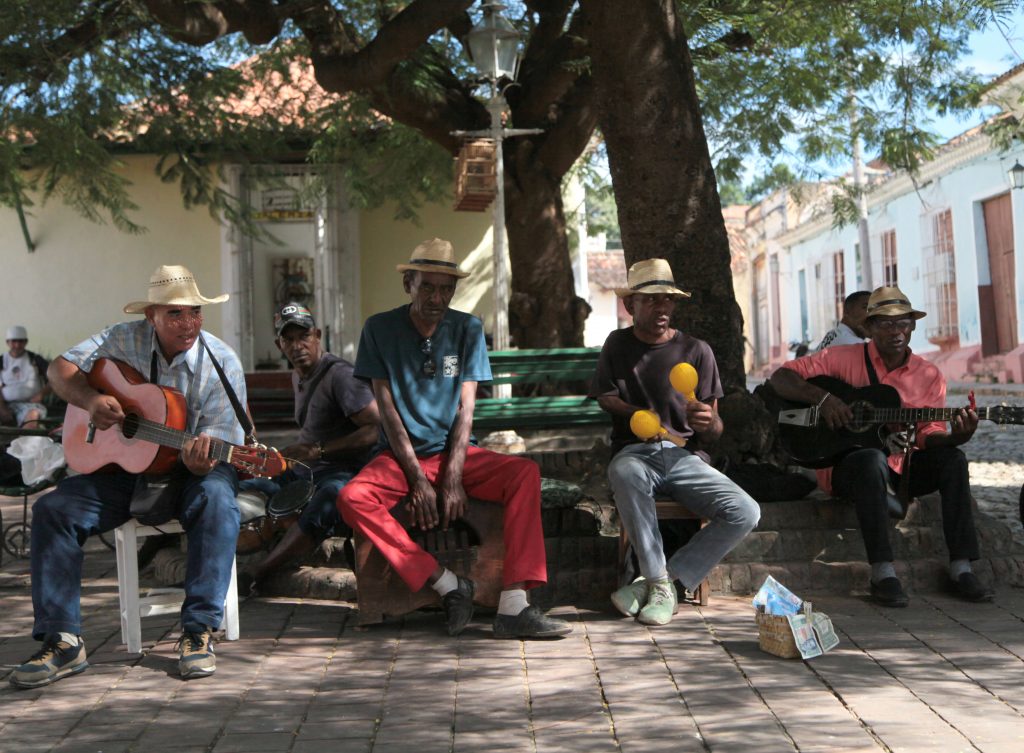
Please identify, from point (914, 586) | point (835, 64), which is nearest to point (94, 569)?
point (914, 586)

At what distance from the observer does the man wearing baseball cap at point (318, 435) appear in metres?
6.46

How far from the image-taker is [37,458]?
791 centimetres

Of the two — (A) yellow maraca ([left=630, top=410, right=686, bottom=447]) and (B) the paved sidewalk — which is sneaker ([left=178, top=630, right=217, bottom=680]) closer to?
(B) the paved sidewalk

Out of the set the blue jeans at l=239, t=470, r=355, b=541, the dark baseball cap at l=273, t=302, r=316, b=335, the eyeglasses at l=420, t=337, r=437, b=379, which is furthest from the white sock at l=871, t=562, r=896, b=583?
the dark baseball cap at l=273, t=302, r=316, b=335

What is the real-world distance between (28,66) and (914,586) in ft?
26.9

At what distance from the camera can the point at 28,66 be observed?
10.5 meters

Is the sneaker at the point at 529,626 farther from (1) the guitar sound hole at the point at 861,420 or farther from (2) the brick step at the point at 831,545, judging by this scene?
(1) the guitar sound hole at the point at 861,420

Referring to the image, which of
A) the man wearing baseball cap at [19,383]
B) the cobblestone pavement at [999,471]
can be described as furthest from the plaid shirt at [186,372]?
the man wearing baseball cap at [19,383]

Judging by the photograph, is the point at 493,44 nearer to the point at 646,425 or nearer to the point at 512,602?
the point at 646,425

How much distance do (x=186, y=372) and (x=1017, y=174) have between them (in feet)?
59.3

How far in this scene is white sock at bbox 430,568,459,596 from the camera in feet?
18.7

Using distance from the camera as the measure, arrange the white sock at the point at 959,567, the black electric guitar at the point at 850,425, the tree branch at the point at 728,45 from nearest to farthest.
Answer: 1. the white sock at the point at 959,567
2. the black electric guitar at the point at 850,425
3. the tree branch at the point at 728,45

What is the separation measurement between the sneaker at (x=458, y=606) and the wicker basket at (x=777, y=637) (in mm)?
1339

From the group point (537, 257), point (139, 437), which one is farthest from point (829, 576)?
point (537, 257)
